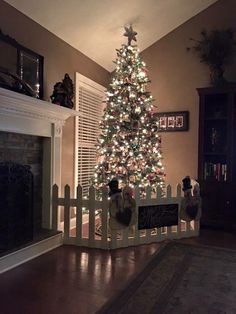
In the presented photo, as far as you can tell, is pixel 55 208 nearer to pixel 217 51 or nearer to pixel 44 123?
pixel 44 123

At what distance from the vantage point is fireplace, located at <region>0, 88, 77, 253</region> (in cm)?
288

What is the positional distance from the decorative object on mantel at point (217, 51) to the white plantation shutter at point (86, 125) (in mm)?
1816

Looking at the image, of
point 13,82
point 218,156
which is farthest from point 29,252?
point 218,156

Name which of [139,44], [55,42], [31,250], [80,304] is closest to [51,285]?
[80,304]

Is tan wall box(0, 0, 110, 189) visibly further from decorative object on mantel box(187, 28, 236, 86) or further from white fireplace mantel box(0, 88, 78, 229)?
decorative object on mantel box(187, 28, 236, 86)

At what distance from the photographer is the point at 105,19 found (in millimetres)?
4125

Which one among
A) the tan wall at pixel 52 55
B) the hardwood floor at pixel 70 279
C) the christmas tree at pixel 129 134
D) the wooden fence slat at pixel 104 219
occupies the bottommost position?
the hardwood floor at pixel 70 279

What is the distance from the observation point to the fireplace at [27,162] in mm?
2877

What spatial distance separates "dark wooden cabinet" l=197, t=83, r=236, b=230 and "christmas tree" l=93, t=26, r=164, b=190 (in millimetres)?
863

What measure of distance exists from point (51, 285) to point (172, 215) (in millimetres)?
1798

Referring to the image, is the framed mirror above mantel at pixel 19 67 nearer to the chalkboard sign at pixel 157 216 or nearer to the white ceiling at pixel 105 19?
the white ceiling at pixel 105 19

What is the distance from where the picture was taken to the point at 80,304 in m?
2.13

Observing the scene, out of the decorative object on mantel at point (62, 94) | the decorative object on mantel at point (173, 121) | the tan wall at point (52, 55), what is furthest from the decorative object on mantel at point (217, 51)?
the decorative object on mantel at point (62, 94)

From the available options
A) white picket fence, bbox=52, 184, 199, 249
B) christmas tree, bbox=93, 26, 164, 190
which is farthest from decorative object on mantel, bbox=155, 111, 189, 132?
white picket fence, bbox=52, 184, 199, 249
